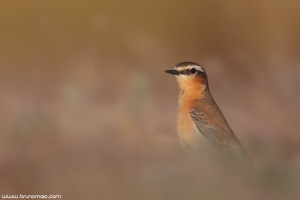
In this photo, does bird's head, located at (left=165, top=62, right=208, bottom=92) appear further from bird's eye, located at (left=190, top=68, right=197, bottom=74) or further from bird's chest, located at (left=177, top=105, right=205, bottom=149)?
bird's chest, located at (left=177, top=105, right=205, bottom=149)

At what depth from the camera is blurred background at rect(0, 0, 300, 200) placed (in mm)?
7758

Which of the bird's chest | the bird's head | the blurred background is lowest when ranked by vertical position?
the bird's chest

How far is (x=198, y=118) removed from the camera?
6.49 m

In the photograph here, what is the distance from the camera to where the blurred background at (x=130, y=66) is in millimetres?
7758

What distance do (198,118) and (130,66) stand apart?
4.94 metres

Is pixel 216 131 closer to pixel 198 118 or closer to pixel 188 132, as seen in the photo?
pixel 198 118

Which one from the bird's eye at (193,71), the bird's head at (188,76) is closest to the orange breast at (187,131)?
the bird's head at (188,76)

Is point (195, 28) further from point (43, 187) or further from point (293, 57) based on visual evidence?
point (43, 187)

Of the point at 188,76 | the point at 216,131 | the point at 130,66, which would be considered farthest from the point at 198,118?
the point at 130,66

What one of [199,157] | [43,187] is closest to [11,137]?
[43,187]

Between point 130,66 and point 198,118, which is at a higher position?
point 130,66

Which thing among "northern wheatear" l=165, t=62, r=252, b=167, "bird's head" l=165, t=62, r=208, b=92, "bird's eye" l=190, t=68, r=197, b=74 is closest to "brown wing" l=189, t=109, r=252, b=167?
"northern wheatear" l=165, t=62, r=252, b=167

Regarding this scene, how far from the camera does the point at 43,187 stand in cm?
391

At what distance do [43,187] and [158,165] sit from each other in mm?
757
